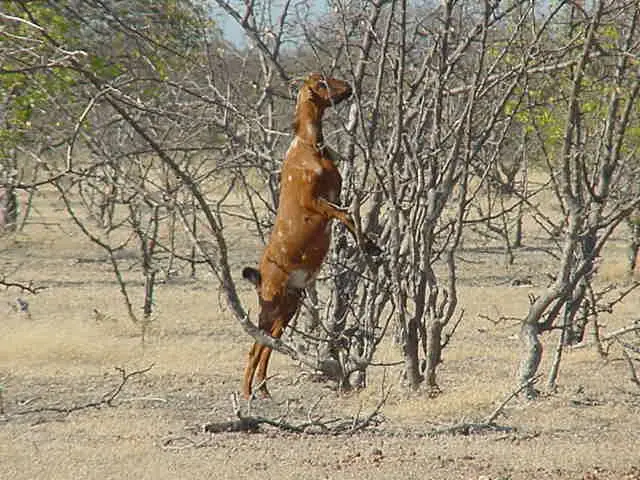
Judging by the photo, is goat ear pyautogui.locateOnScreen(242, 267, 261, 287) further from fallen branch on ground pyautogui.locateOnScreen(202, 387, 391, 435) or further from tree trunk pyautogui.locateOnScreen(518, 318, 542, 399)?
tree trunk pyautogui.locateOnScreen(518, 318, 542, 399)

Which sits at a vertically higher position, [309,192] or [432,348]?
[309,192]

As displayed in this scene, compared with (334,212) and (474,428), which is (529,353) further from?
(334,212)

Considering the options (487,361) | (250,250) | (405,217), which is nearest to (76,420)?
(405,217)

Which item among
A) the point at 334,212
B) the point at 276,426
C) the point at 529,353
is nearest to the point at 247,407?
the point at 276,426

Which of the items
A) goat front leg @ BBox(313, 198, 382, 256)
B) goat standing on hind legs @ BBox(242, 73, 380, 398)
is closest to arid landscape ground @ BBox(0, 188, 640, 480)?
goat standing on hind legs @ BBox(242, 73, 380, 398)

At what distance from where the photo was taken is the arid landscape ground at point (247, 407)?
16.8 feet

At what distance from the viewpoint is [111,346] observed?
10.5 m

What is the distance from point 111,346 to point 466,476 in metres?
6.24

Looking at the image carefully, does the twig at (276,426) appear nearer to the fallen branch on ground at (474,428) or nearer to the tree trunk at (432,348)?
the fallen branch on ground at (474,428)

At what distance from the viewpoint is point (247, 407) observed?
647 cm

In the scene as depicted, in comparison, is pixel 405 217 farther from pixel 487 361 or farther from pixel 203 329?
pixel 203 329

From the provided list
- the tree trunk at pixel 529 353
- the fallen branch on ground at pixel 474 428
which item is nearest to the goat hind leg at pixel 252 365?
the fallen branch on ground at pixel 474 428

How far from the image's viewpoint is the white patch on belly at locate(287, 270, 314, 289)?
6.49 metres

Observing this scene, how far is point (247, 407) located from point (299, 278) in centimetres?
86
